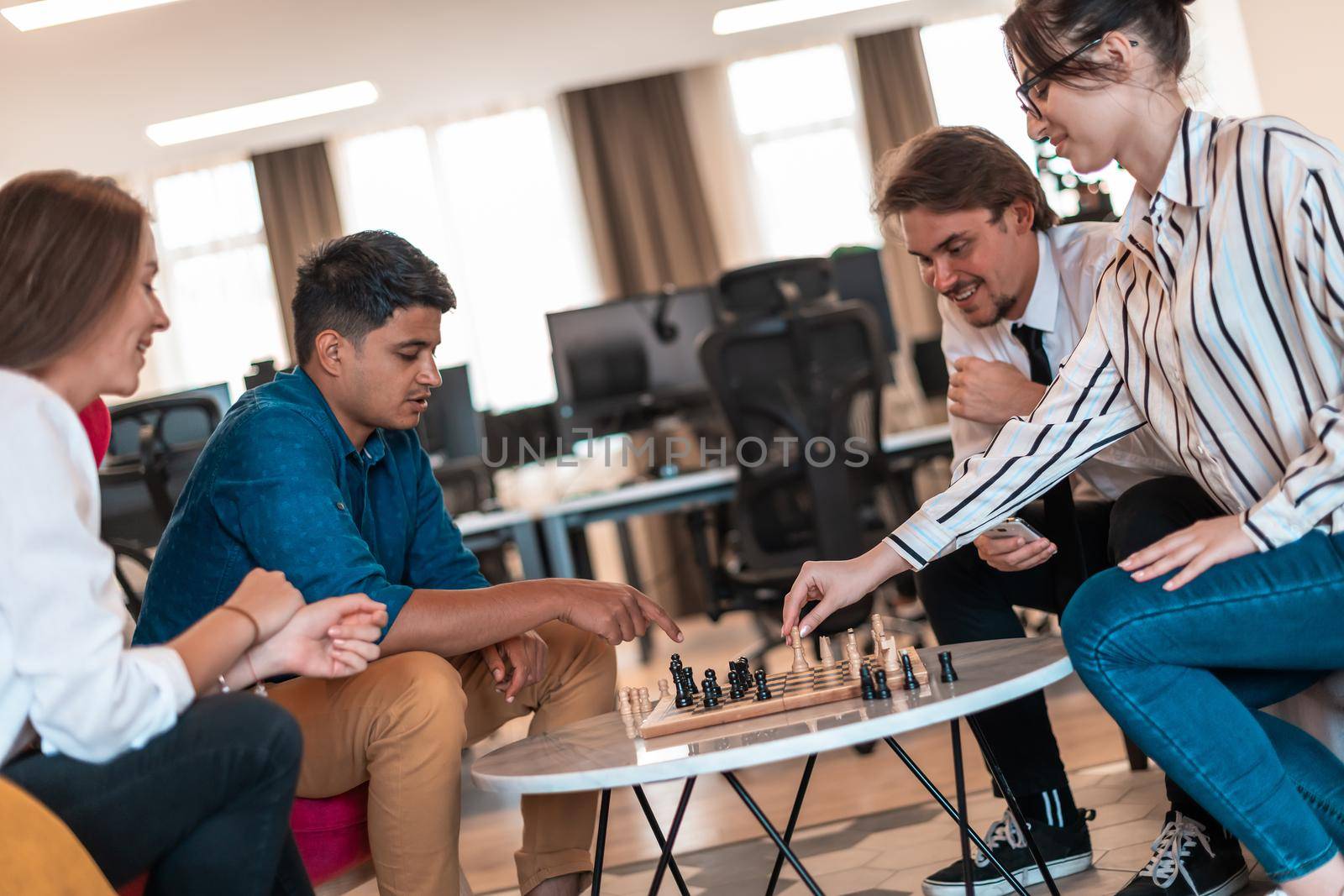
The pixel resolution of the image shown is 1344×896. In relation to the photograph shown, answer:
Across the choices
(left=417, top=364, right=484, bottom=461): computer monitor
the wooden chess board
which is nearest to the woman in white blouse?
the wooden chess board

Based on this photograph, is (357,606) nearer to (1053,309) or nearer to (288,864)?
(288,864)

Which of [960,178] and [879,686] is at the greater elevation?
[960,178]

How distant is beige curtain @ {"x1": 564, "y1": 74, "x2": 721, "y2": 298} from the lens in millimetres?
8117

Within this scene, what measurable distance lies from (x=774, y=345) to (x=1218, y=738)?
2301mm

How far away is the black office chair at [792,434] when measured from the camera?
11.7 ft

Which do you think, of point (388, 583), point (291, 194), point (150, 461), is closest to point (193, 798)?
point (388, 583)

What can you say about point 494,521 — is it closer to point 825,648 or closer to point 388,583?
point 825,648

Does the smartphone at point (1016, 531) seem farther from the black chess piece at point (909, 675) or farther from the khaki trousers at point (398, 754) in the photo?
the khaki trousers at point (398, 754)

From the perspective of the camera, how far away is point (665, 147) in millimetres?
8148

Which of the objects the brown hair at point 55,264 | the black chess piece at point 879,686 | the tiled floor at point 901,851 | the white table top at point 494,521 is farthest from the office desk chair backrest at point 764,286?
the brown hair at point 55,264

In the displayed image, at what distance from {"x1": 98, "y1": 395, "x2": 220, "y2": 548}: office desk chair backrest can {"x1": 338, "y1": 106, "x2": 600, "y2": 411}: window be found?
12.9 ft

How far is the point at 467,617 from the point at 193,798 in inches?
23.5

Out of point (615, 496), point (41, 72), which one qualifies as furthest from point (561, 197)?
point (615, 496)

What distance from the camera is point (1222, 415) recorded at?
1528 mm
